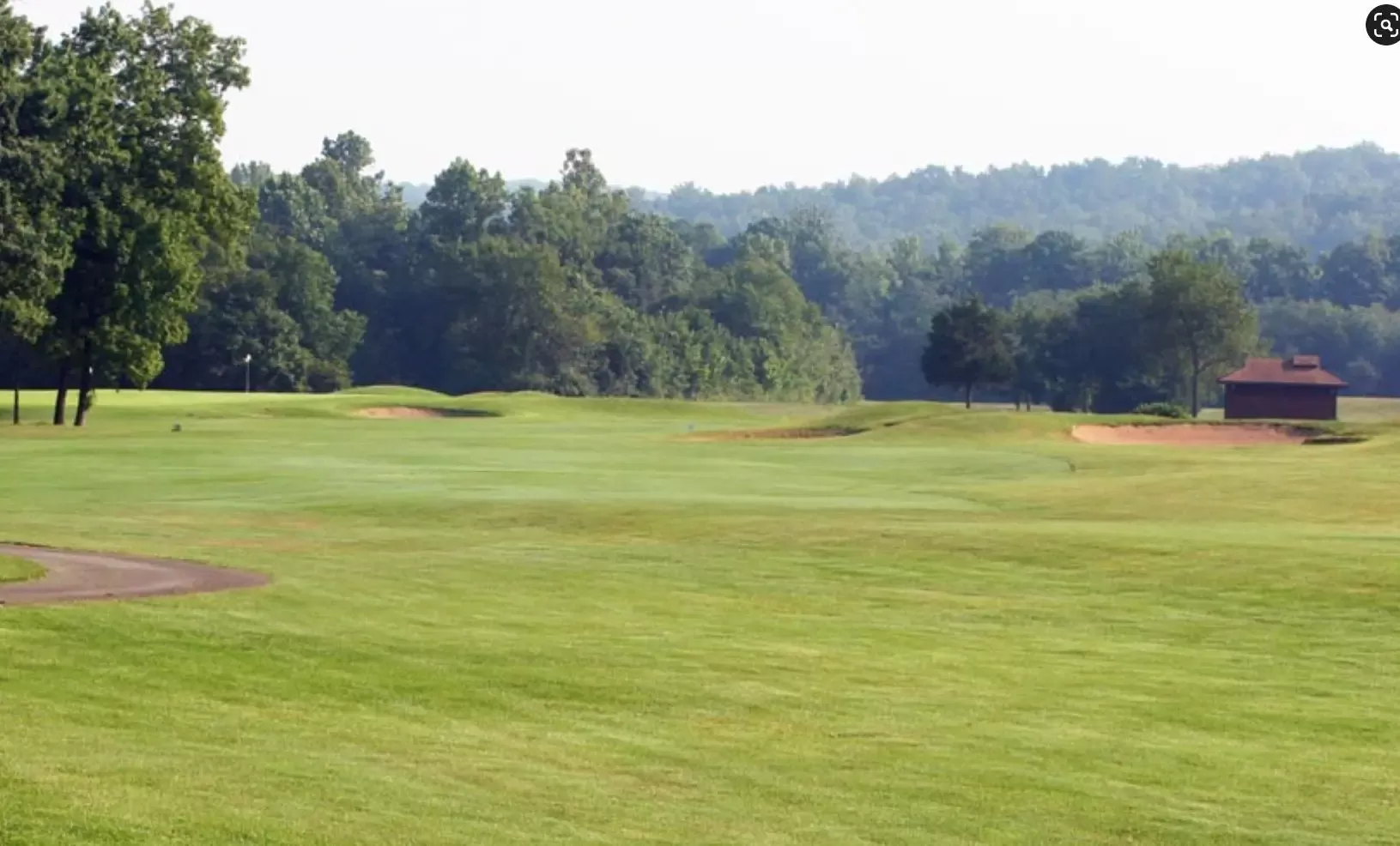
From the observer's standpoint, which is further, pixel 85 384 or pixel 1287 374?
pixel 1287 374

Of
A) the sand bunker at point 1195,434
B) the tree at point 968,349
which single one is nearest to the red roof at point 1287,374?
the tree at point 968,349

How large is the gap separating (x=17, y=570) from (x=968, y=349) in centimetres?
9254

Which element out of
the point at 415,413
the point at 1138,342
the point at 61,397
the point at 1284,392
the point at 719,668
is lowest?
the point at 719,668

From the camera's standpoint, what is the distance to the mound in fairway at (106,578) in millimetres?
24328

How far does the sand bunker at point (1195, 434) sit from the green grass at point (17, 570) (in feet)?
169

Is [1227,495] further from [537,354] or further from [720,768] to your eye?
[537,354]

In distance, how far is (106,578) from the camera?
86.3 feet

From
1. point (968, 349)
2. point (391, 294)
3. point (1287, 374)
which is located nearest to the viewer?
point (1287, 374)

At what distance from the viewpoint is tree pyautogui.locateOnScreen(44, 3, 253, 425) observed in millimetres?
78562

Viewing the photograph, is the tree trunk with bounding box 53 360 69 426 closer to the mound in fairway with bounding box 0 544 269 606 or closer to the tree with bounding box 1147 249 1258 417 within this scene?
the mound in fairway with bounding box 0 544 269 606

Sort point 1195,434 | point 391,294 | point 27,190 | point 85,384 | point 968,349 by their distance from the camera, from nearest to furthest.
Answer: point 27,190 → point 1195,434 → point 85,384 → point 968,349 → point 391,294

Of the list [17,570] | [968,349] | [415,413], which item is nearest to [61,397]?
[415,413]

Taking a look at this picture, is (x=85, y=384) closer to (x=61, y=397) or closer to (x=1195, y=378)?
Result: (x=61, y=397)

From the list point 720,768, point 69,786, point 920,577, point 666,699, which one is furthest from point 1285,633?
point 69,786
